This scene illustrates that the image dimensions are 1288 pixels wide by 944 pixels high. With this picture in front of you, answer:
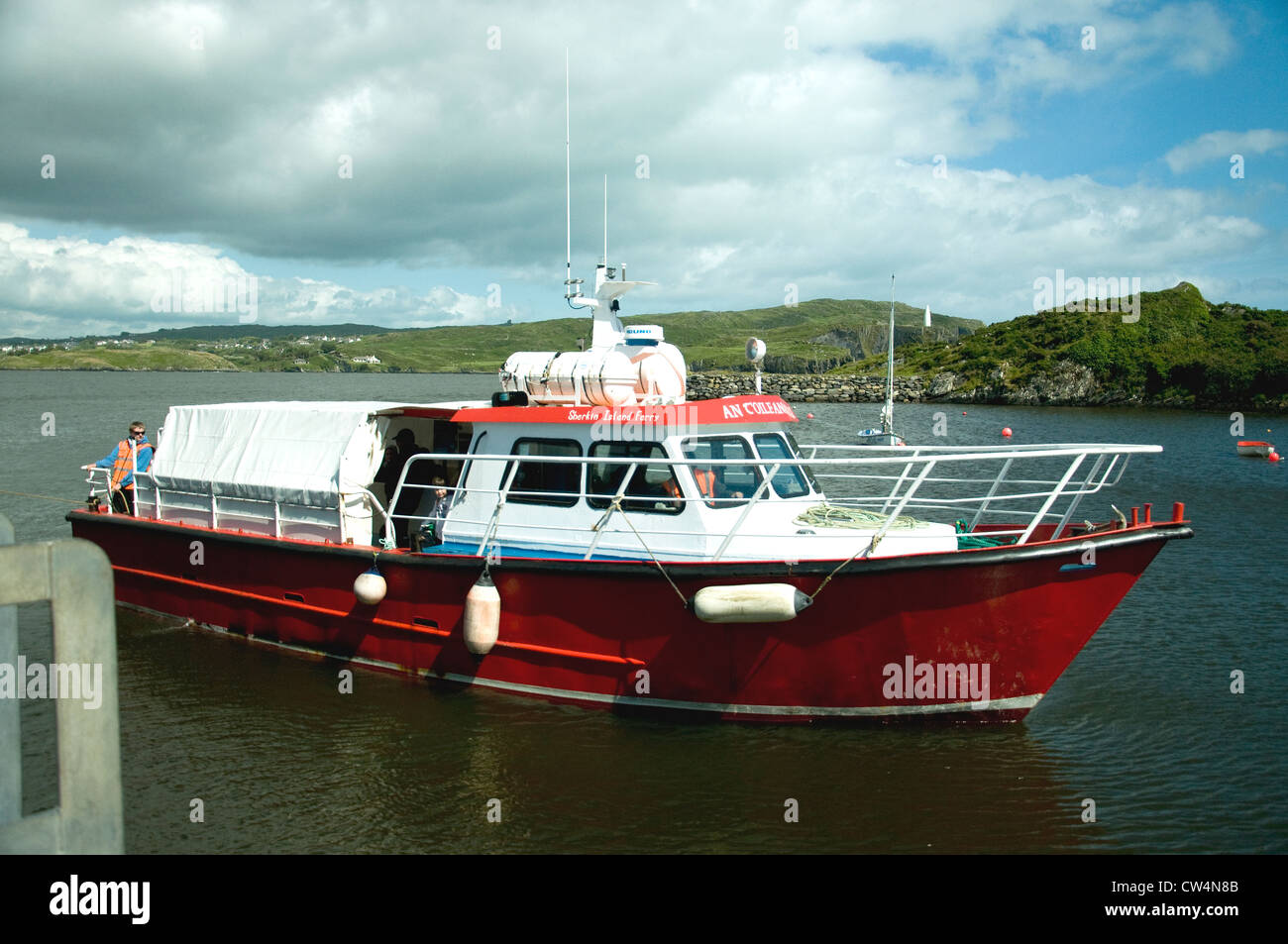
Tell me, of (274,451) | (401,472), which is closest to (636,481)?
(401,472)

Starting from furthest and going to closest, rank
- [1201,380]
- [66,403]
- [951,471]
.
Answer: [66,403] → [1201,380] → [951,471]

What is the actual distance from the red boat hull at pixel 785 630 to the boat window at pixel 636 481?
2.62 feet

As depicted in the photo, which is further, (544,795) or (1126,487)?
(1126,487)

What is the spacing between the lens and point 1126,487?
25766mm

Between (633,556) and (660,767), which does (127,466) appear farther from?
(660,767)

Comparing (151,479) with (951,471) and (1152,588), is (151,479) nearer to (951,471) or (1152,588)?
(1152,588)

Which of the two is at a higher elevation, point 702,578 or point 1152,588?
point 702,578

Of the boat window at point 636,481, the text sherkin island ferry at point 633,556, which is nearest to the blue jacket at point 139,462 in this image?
the text sherkin island ferry at point 633,556

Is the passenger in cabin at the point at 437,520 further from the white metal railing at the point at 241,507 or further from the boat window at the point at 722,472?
the boat window at the point at 722,472

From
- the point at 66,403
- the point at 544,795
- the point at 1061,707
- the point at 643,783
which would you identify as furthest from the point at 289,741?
the point at 66,403

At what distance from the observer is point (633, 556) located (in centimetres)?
941

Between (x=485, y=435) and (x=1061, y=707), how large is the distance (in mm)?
7349

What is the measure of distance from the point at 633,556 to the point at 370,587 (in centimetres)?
306

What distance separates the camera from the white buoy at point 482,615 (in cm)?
941
